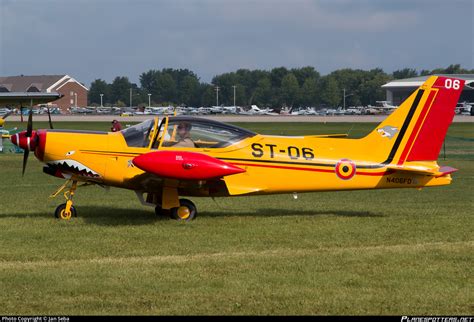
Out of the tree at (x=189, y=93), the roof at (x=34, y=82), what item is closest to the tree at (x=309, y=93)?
the tree at (x=189, y=93)

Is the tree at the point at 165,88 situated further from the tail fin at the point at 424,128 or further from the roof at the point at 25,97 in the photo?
the tail fin at the point at 424,128

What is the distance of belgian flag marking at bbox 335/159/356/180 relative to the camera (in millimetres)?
12633

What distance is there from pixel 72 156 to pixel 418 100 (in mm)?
5610

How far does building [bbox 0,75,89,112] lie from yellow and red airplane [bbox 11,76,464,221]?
106444mm

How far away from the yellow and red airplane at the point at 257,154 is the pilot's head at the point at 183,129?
0.05ft

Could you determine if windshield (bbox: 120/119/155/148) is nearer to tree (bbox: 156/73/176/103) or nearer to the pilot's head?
the pilot's head

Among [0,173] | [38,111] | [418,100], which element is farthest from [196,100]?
[418,100]

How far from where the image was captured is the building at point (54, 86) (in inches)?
4988

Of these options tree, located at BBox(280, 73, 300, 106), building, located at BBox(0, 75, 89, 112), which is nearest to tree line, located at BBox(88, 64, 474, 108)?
tree, located at BBox(280, 73, 300, 106)

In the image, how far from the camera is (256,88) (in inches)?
6757

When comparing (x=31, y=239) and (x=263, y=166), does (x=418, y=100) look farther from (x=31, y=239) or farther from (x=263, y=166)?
(x=31, y=239)

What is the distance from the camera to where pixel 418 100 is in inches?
504

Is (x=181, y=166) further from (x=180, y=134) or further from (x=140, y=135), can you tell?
(x=140, y=135)

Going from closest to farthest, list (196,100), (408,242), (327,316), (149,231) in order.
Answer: (327,316)
(408,242)
(149,231)
(196,100)
